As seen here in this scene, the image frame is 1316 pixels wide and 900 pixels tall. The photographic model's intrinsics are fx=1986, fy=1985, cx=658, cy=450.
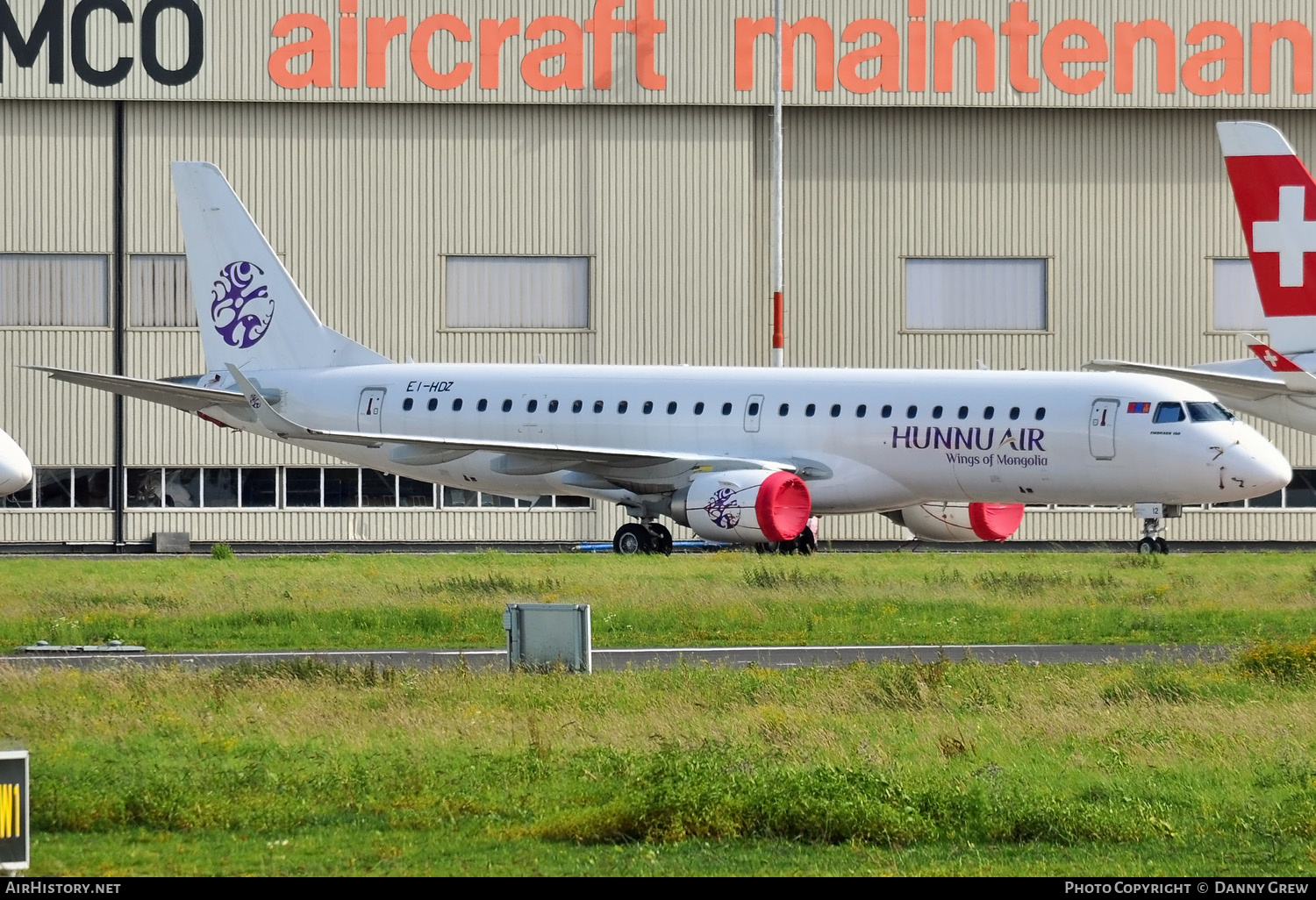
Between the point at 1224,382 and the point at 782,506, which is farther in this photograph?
the point at 782,506

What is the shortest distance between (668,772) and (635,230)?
4079cm

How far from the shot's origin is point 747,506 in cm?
3591

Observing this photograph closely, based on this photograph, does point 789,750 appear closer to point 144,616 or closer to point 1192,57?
point 144,616

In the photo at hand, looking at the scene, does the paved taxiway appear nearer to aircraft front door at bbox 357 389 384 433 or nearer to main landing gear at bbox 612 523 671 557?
main landing gear at bbox 612 523 671 557

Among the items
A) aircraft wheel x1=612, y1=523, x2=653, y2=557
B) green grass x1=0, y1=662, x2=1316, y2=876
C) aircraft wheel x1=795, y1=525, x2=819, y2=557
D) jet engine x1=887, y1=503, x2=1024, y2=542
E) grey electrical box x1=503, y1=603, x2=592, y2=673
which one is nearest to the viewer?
green grass x1=0, y1=662, x2=1316, y2=876

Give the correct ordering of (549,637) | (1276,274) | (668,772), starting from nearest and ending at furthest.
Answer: (668,772)
(549,637)
(1276,274)

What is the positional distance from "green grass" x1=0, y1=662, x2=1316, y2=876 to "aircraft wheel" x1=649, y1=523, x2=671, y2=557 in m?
20.9

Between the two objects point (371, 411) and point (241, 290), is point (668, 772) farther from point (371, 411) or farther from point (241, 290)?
point (241, 290)

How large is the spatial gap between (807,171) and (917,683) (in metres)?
36.9

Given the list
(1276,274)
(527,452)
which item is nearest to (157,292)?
(527,452)

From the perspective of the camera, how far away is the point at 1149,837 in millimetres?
11492

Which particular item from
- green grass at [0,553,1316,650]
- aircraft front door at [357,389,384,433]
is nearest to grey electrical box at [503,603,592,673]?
green grass at [0,553,1316,650]

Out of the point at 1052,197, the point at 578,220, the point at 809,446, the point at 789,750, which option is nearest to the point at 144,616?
the point at 789,750

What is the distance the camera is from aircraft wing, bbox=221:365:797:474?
37.9 m
